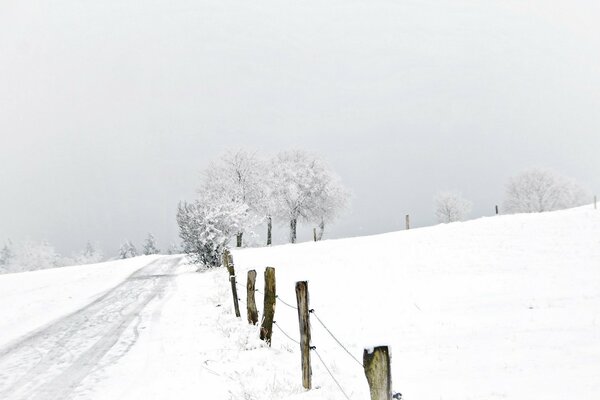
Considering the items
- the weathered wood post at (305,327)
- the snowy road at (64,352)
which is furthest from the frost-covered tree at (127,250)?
the weathered wood post at (305,327)

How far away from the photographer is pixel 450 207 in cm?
8412

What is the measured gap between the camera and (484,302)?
1128 centimetres

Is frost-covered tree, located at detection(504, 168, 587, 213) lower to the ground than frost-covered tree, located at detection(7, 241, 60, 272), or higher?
higher

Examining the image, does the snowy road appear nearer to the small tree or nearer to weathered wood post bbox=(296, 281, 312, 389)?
weathered wood post bbox=(296, 281, 312, 389)

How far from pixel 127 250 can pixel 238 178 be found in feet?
196

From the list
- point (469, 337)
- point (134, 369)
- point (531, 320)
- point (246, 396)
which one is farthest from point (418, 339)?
point (134, 369)

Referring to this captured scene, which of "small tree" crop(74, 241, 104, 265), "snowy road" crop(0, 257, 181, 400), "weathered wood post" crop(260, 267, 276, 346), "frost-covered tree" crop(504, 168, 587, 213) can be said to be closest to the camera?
"snowy road" crop(0, 257, 181, 400)

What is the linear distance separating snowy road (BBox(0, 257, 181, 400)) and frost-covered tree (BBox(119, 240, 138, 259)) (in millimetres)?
92831

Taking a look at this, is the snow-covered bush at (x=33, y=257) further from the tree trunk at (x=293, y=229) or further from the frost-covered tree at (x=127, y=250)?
the tree trunk at (x=293, y=229)

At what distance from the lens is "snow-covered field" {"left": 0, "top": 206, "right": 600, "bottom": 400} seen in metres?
6.20

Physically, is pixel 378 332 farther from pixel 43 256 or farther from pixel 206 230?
pixel 43 256

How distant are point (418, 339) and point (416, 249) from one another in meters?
13.3

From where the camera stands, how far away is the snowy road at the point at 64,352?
6.67 m

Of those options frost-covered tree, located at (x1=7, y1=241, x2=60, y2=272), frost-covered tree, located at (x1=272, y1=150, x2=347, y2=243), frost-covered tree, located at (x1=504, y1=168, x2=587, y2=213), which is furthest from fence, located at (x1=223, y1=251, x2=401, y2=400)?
frost-covered tree, located at (x1=7, y1=241, x2=60, y2=272)
